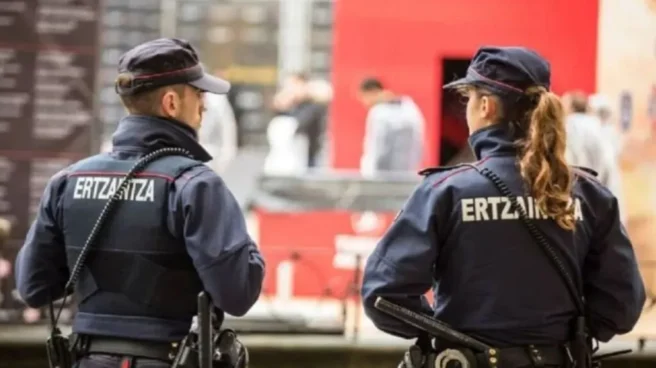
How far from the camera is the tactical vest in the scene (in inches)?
113

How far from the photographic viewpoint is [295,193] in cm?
772

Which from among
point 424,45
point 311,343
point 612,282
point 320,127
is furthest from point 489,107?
point 320,127

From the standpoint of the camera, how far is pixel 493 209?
2842 millimetres

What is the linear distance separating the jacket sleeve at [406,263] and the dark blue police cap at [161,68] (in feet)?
2.02

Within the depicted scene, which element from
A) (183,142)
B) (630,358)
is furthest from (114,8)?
(183,142)

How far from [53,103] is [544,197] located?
349 cm

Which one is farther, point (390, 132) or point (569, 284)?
point (390, 132)

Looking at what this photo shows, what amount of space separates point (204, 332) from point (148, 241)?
10.7 inches

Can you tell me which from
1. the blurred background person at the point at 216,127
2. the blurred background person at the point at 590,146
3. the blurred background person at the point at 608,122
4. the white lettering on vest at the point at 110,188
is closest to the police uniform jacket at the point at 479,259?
the white lettering on vest at the point at 110,188

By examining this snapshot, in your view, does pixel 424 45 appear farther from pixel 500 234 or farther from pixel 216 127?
pixel 500 234

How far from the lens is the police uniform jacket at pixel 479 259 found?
2.84 meters

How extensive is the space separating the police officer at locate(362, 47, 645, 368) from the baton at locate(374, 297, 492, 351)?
2cm

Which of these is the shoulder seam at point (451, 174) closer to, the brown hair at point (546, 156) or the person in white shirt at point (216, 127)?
the brown hair at point (546, 156)

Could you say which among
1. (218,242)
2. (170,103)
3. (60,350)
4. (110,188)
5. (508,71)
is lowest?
(60,350)
